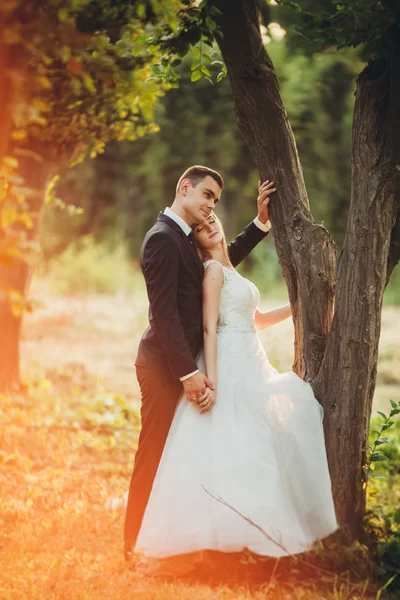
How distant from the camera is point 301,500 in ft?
10.6

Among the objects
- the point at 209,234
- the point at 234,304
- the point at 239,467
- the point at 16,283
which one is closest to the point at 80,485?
the point at 239,467

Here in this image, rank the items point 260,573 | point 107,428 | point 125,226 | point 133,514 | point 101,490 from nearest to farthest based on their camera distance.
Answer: point 260,573
point 133,514
point 101,490
point 107,428
point 125,226

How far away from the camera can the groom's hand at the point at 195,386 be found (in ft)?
11.0

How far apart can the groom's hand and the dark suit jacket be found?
4 cm

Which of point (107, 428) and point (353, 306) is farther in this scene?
point (107, 428)

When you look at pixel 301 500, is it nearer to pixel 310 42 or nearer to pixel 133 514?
pixel 133 514

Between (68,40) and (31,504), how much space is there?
3.24m

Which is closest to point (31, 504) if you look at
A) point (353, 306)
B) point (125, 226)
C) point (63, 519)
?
point (63, 519)

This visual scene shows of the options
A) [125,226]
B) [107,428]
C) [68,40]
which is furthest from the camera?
[125,226]

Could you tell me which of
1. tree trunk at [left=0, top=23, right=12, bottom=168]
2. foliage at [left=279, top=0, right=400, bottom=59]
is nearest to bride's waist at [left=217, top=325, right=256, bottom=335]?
foliage at [left=279, top=0, right=400, bottom=59]

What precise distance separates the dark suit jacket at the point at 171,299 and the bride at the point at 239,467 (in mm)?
91

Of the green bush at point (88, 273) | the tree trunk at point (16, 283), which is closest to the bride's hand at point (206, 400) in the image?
the tree trunk at point (16, 283)

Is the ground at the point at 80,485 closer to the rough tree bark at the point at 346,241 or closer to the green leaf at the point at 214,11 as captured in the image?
the rough tree bark at the point at 346,241

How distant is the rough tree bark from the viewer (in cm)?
335
